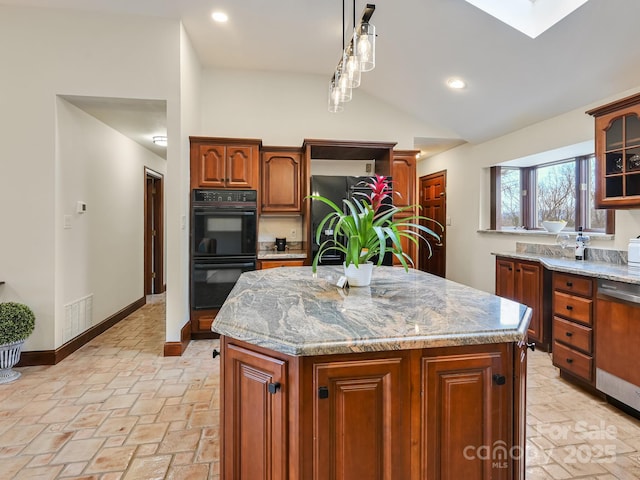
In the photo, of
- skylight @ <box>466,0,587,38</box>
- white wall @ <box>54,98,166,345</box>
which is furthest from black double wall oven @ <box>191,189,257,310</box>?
skylight @ <box>466,0,587,38</box>

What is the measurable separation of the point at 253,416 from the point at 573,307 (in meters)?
2.54

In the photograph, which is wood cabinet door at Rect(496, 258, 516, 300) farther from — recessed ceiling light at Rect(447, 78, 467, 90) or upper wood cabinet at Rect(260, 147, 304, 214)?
upper wood cabinet at Rect(260, 147, 304, 214)

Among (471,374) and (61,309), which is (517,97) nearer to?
(471,374)

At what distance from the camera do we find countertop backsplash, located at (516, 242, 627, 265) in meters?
2.90

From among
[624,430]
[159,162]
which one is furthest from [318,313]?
[159,162]

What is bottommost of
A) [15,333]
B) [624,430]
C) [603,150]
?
[624,430]

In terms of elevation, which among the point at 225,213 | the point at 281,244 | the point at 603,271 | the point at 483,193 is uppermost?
the point at 483,193

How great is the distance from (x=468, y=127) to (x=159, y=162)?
4.98m

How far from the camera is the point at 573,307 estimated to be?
2.59 m

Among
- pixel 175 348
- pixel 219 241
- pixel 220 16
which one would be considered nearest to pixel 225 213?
pixel 219 241

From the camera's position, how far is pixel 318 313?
1.35 meters

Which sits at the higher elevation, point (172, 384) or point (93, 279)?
point (93, 279)

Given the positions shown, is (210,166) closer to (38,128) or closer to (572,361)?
(38,128)

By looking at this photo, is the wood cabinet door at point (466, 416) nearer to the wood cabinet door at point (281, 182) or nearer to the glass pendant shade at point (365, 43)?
the glass pendant shade at point (365, 43)
